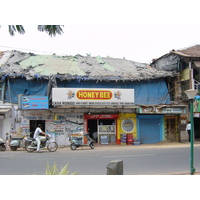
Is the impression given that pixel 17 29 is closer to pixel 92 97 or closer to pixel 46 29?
pixel 46 29

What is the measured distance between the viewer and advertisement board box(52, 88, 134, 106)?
17891mm

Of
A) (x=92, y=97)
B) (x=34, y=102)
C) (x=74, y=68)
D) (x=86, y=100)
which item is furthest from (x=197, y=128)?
(x=34, y=102)

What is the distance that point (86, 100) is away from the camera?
18391mm

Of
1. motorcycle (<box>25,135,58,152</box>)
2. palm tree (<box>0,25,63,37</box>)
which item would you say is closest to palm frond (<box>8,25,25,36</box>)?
palm tree (<box>0,25,63,37</box>)

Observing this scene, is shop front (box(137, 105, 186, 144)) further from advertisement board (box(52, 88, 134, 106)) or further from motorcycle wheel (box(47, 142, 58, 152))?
motorcycle wheel (box(47, 142, 58, 152))

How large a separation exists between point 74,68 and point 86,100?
419cm

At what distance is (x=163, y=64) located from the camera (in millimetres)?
23219

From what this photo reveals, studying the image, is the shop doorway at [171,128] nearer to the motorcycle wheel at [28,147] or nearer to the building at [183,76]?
the building at [183,76]

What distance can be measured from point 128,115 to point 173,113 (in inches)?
145

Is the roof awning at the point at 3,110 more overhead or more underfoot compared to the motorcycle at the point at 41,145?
more overhead

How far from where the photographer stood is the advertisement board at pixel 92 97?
17891 mm

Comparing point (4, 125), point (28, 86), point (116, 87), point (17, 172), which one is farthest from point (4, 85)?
point (17, 172)

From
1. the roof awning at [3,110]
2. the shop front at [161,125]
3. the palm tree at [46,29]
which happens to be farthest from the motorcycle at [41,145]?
the palm tree at [46,29]

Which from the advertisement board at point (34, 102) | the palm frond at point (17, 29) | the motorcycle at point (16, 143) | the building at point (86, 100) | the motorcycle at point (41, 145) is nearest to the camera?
the palm frond at point (17, 29)
